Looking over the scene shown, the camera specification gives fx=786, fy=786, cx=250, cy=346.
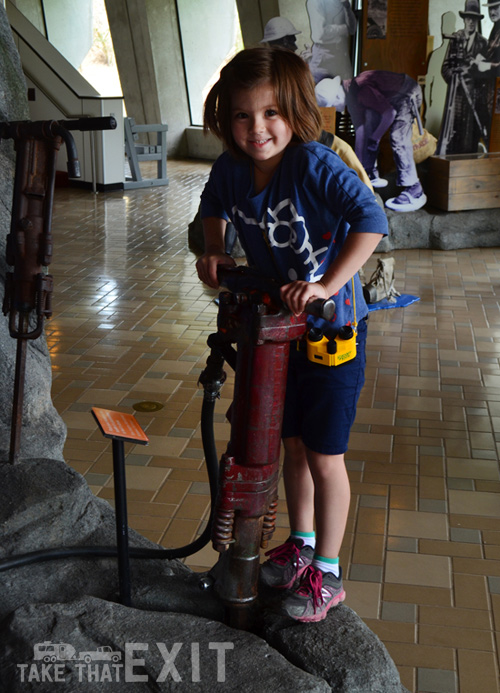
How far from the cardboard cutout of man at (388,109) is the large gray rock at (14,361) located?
16.8 feet

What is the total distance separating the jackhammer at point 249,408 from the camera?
1672mm

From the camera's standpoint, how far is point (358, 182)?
1.70 metres

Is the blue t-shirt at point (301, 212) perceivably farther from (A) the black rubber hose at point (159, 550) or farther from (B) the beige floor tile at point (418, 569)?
(B) the beige floor tile at point (418, 569)

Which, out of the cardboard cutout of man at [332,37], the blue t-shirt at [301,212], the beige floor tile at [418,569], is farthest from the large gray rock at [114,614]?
the cardboard cutout of man at [332,37]

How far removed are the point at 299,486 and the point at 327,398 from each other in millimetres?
291

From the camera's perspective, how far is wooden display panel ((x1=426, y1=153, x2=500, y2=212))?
714 cm

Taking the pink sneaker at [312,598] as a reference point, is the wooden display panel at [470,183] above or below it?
below

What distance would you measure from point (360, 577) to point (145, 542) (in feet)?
2.27

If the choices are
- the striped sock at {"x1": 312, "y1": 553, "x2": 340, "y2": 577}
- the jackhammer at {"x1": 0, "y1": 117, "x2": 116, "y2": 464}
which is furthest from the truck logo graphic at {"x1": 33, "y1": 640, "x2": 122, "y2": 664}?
the jackhammer at {"x1": 0, "y1": 117, "x2": 116, "y2": 464}

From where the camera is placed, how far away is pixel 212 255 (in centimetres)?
187

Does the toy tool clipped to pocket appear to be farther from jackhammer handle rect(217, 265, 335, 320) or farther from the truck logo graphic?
the truck logo graphic

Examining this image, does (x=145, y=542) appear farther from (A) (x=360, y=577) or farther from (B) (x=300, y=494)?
(A) (x=360, y=577)

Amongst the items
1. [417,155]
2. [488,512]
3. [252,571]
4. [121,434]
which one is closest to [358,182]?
[121,434]

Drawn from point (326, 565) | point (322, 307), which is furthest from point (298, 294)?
point (326, 565)
